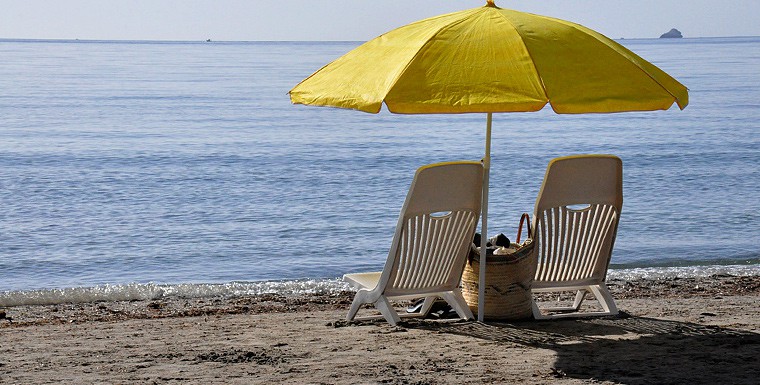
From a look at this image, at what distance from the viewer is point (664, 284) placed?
9.40 m

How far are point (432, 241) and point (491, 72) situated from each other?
4.06 ft

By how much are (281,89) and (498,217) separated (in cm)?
3559

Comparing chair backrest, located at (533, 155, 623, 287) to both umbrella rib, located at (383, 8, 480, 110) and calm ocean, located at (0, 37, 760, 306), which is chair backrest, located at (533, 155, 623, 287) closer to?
umbrella rib, located at (383, 8, 480, 110)

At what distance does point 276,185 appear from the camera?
1975 cm

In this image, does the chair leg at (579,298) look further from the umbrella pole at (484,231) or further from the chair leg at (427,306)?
the chair leg at (427,306)

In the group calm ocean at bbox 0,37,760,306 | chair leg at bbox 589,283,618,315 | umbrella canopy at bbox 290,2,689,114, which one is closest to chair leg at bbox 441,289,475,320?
chair leg at bbox 589,283,618,315

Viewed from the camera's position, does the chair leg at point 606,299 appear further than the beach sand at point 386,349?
Yes

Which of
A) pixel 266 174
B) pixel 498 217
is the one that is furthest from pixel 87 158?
pixel 498 217

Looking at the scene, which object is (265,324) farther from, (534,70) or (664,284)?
(664,284)

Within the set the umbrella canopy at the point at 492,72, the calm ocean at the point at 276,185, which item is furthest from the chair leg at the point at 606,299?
the calm ocean at the point at 276,185

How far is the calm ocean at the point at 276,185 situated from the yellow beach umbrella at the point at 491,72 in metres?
4.07

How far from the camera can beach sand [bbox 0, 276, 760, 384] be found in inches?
203

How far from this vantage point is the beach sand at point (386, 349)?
5.14 meters

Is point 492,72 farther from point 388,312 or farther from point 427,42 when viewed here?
point 388,312
